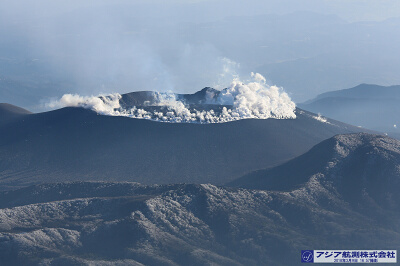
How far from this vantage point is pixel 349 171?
341ft

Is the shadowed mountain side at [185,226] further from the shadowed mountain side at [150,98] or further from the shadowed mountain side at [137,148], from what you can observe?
the shadowed mountain side at [150,98]

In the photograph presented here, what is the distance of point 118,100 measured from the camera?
470 ft

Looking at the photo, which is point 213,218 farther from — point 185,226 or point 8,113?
point 8,113

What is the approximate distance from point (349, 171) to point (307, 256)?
27903mm

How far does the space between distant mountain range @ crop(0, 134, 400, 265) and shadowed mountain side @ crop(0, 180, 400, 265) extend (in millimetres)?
132

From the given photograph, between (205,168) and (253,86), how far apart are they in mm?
37928

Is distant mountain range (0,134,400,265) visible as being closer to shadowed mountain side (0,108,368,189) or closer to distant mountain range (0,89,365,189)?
shadowed mountain side (0,108,368,189)

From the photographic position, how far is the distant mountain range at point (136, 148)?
4596 inches

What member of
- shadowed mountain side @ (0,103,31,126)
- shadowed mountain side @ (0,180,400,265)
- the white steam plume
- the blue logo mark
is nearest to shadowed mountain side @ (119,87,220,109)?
the white steam plume

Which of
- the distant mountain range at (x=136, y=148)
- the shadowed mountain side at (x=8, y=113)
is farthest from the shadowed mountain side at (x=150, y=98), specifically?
the shadowed mountain side at (x=8, y=113)

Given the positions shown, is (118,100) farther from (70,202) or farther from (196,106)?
(70,202)

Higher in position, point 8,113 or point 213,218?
point 8,113

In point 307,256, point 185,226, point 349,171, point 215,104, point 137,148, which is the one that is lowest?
point 307,256

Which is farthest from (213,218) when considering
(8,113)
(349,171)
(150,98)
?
(8,113)
